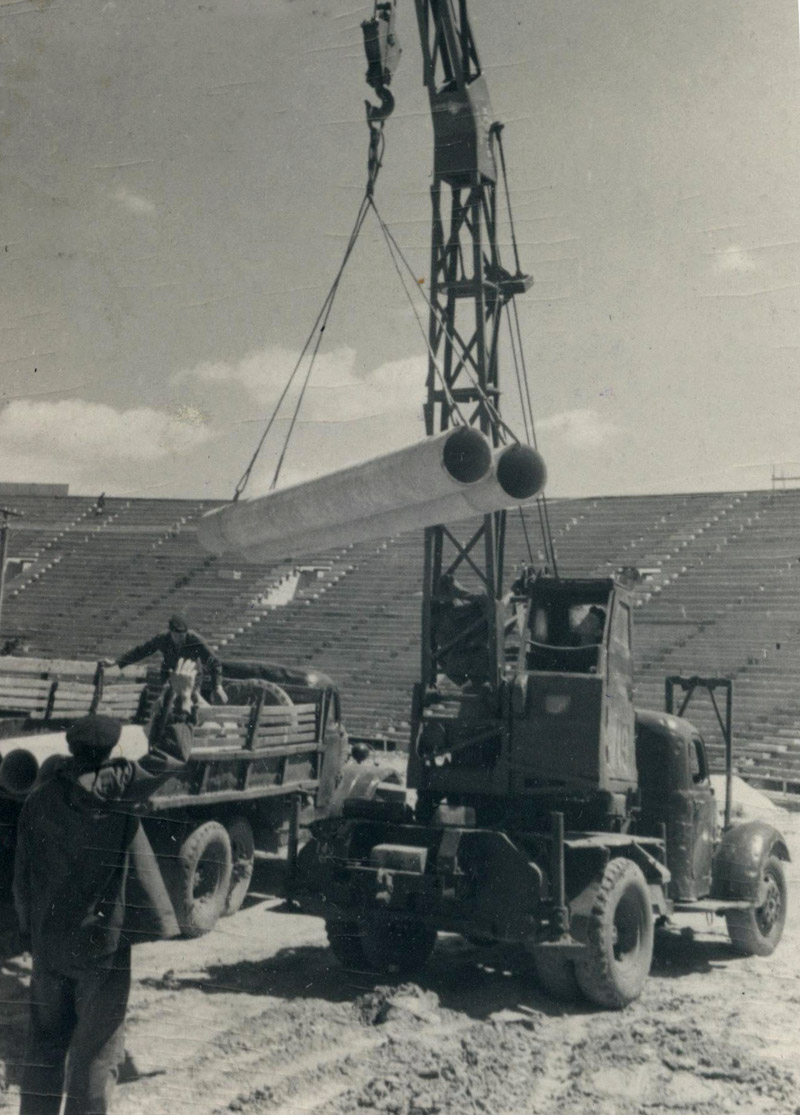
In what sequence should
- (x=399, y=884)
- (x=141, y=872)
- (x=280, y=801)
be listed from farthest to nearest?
1. (x=280, y=801)
2. (x=399, y=884)
3. (x=141, y=872)

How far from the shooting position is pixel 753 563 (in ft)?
65.3

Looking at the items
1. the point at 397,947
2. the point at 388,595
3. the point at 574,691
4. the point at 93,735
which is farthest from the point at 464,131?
the point at 388,595

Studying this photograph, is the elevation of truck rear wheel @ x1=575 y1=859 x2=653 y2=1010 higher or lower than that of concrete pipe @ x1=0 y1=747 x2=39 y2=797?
lower

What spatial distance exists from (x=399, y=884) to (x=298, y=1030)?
119 cm

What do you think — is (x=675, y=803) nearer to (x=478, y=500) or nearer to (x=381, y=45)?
(x=478, y=500)

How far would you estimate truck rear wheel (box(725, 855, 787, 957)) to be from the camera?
27.1ft

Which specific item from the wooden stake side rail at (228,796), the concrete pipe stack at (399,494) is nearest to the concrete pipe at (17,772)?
the wooden stake side rail at (228,796)

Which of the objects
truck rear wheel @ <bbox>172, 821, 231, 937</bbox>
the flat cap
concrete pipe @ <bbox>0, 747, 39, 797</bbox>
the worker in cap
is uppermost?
the worker in cap

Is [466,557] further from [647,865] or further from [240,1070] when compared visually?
[240,1070]

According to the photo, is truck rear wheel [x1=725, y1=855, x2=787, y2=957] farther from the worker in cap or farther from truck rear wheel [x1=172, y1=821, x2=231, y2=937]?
the worker in cap

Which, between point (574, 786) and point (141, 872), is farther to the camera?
point (574, 786)

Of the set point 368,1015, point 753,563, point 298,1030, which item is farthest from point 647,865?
point 753,563

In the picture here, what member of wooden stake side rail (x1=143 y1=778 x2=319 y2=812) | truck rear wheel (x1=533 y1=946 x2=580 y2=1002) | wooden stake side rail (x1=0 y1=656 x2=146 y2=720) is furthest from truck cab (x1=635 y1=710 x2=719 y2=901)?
wooden stake side rail (x1=0 y1=656 x2=146 y2=720)

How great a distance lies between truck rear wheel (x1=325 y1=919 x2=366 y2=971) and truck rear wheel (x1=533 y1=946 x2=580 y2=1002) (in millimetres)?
1420
